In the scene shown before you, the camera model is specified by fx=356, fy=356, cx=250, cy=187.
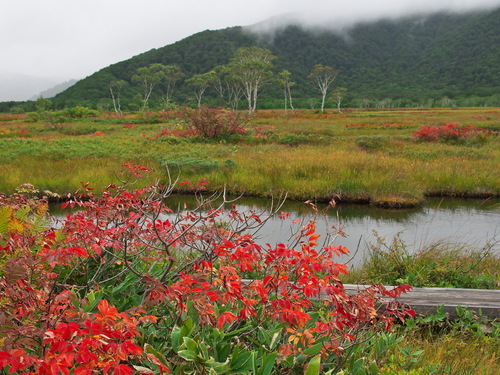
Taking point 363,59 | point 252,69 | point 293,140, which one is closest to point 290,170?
point 293,140

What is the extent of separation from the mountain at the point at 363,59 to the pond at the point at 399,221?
76.2 m

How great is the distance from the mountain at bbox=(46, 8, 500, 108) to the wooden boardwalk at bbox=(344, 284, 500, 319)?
3234 inches

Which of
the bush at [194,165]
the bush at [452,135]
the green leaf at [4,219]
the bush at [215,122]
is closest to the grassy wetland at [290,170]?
the bush at [194,165]

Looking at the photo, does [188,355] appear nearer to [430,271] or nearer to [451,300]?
[451,300]

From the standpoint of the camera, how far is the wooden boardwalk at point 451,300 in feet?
11.3

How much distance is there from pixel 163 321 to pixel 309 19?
20426cm

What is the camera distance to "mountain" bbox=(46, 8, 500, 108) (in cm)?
9856

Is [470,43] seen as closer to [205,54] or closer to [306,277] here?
[205,54]

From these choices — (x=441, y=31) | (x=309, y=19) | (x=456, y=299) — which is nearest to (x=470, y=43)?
(x=441, y=31)

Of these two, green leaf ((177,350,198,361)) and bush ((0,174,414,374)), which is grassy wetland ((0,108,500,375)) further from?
green leaf ((177,350,198,361))

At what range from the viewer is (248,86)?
68.1 metres

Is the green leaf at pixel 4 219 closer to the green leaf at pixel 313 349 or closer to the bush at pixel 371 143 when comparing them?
the green leaf at pixel 313 349

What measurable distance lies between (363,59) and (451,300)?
162 meters

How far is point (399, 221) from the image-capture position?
937cm
